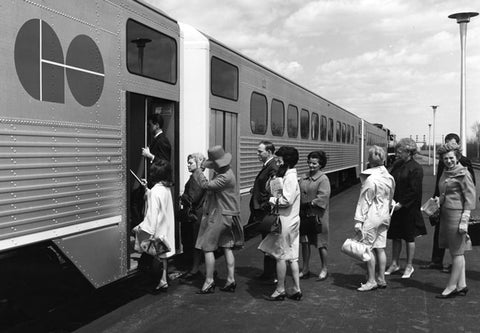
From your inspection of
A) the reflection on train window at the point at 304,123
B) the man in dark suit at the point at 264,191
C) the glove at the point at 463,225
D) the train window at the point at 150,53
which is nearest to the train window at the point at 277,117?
the reflection on train window at the point at 304,123

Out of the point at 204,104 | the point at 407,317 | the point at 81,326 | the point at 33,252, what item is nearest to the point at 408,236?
the point at 407,317

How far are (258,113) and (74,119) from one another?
4.75 meters

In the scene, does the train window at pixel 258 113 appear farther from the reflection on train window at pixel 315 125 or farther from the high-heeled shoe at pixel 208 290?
the reflection on train window at pixel 315 125

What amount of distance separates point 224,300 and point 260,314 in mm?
582

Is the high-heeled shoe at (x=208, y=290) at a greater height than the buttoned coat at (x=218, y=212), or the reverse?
the buttoned coat at (x=218, y=212)

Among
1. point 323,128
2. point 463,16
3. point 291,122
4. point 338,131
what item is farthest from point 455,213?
point 338,131

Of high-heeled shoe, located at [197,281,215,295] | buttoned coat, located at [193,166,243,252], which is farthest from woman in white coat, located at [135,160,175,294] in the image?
high-heeled shoe, located at [197,281,215,295]

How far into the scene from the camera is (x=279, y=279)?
5195mm

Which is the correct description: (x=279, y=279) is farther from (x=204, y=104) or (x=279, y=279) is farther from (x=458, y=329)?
(x=204, y=104)

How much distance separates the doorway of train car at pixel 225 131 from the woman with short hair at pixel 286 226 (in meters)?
1.52

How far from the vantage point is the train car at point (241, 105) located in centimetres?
619

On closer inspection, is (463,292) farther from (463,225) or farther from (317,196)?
(317,196)

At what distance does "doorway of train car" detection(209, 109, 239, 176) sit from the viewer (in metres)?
6.62

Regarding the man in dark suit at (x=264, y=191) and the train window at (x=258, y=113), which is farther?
the train window at (x=258, y=113)
